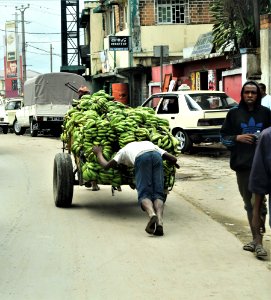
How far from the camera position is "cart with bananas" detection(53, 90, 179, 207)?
848 cm

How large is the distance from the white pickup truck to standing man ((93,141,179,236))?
67.3ft

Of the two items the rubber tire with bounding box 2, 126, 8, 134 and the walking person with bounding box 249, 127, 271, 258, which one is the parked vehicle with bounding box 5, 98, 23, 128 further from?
the walking person with bounding box 249, 127, 271, 258

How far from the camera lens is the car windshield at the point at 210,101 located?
59.4ft

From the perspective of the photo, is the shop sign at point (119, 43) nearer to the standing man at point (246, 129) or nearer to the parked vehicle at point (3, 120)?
the parked vehicle at point (3, 120)

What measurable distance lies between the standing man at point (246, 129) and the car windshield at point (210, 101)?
36.1 feet

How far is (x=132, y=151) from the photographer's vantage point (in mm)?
7957

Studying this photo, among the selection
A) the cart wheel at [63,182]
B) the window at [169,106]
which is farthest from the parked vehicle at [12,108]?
the cart wheel at [63,182]

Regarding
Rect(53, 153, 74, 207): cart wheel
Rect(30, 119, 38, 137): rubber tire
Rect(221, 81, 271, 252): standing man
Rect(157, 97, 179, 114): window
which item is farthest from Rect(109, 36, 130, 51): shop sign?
Rect(221, 81, 271, 252): standing man

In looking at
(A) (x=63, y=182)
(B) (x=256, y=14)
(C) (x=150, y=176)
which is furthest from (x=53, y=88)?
(C) (x=150, y=176)

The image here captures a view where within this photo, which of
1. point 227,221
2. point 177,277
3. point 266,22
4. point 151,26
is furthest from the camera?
point 151,26

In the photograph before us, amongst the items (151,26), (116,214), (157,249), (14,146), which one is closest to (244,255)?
(157,249)

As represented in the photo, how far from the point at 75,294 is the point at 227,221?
155 inches

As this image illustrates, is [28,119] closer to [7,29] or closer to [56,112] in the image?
[56,112]

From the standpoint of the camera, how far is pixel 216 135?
690 inches
